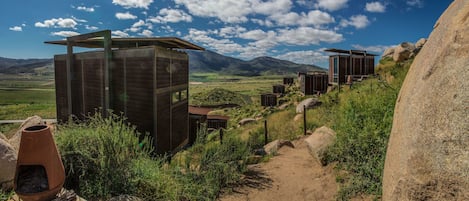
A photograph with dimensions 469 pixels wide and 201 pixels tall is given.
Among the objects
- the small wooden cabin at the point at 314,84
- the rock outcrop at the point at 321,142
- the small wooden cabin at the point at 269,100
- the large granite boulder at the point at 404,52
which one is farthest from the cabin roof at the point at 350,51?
the rock outcrop at the point at 321,142

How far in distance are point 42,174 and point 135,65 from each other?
798 cm

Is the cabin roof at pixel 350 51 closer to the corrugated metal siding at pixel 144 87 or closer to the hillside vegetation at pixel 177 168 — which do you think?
the corrugated metal siding at pixel 144 87

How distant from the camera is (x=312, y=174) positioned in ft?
19.7

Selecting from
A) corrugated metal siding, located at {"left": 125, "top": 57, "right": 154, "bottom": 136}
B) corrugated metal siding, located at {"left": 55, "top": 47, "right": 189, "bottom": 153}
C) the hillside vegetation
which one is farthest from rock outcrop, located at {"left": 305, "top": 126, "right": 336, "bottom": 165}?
corrugated metal siding, located at {"left": 125, "top": 57, "right": 154, "bottom": 136}

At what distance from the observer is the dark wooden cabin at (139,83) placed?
10555mm

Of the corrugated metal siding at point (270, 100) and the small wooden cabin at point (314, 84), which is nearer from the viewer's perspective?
the small wooden cabin at point (314, 84)

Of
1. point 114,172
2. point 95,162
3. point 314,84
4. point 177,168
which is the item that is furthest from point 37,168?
point 314,84

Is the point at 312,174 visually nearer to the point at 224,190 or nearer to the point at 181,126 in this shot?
the point at 224,190

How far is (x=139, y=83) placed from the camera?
1068 cm

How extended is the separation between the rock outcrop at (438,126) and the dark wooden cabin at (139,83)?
9105 mm

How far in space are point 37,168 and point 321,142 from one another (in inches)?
239

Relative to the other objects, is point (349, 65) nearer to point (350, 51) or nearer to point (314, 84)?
point (350, 51)

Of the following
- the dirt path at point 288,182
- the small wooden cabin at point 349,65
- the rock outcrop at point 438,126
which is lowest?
the dirt path at point 288,182

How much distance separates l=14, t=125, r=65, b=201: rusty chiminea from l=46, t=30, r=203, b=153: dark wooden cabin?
7239 millimetres
